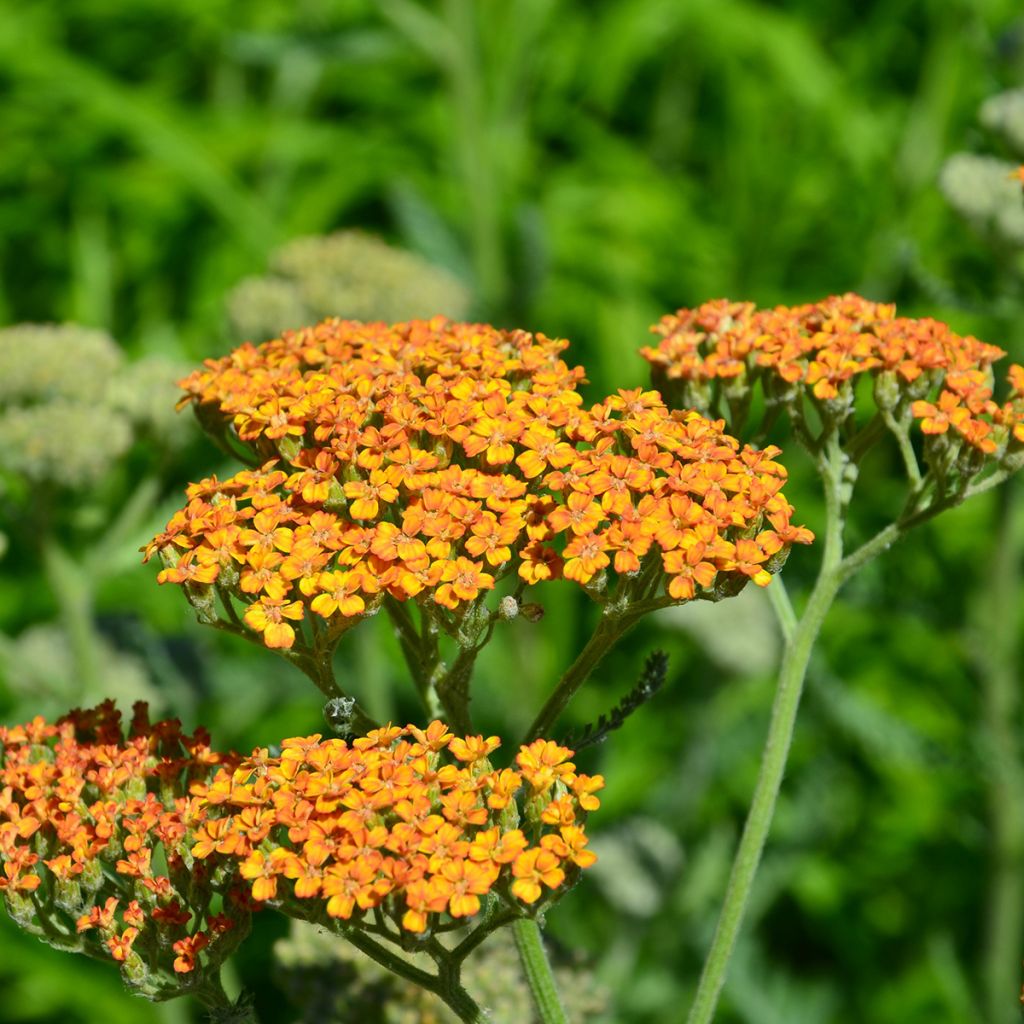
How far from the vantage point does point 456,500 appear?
1.99 m

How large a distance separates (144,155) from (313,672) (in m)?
4.94

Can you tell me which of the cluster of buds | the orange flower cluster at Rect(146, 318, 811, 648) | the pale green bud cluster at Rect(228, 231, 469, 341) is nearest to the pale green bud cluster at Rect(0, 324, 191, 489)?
the pale green bud cluster at Rect(228, 231, 469, 341)

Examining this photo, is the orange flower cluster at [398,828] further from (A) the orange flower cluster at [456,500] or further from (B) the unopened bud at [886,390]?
(B) the unopened bud at [886,390]

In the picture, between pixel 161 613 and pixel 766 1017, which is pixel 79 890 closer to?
pixel 766 1017

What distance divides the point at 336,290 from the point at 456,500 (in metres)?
2.53

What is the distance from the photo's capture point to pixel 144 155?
6.53 m

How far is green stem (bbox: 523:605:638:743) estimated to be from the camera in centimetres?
205

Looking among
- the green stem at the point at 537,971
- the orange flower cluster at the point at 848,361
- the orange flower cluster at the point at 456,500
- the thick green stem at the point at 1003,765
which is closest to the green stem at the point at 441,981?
the green stem at the point at 537,971

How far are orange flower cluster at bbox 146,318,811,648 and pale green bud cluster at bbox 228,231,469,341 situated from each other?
2.03 m

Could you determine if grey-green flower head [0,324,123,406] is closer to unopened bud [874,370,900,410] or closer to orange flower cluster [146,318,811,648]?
orange flower cluster [146,318,811,648]

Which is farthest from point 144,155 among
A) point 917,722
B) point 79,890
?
point 79,890

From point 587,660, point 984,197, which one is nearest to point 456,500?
point 587,660

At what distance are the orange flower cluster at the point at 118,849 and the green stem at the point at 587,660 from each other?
47 cm

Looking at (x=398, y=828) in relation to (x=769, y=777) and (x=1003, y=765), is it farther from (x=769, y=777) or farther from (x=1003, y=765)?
(x=1003, y=765)
